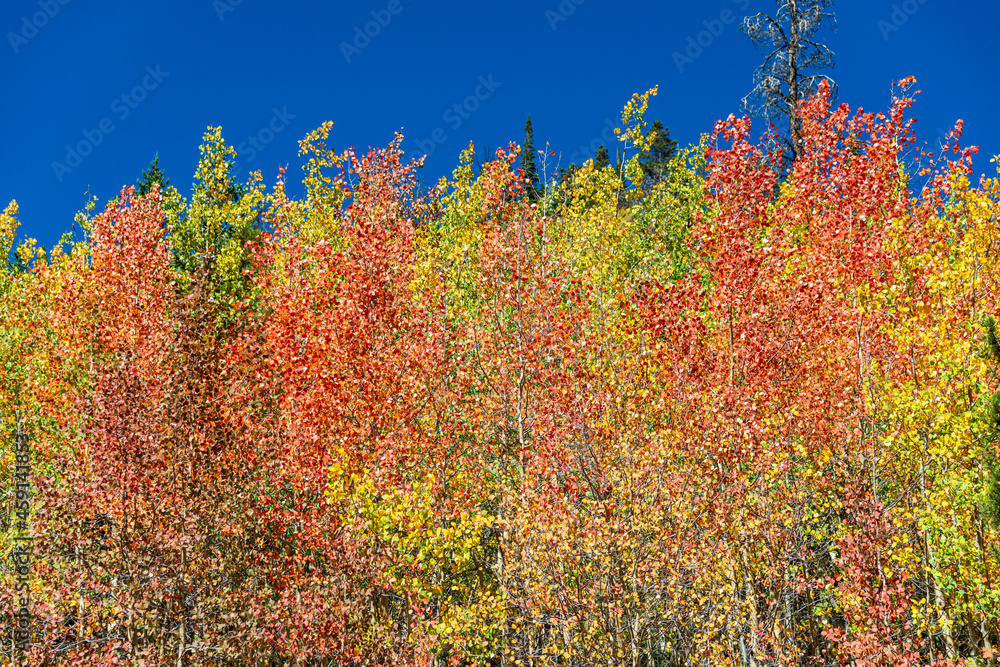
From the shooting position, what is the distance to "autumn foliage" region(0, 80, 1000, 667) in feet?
44.4

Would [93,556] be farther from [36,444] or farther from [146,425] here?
[36,444]

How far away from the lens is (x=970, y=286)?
15.1 meters

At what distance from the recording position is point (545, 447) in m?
15.2

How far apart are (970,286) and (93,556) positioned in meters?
21.1

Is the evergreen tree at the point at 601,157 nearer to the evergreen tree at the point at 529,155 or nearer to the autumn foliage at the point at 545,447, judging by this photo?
the evergreen tree at the point at 529,155

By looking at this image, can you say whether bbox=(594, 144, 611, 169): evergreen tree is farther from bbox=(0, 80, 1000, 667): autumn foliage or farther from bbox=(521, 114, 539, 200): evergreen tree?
bbox=(0, 80, 1000, 667): autumn foliage

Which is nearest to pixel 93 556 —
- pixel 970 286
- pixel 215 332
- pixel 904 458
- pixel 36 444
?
pixel 36 444

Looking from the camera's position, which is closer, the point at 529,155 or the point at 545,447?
the point at 545,447

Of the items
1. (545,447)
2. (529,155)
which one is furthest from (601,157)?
(545,447)

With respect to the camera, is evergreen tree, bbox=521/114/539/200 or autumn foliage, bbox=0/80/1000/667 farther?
evergreen tree, bbox=521/114/539/200

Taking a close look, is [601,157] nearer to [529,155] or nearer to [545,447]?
[529,155]

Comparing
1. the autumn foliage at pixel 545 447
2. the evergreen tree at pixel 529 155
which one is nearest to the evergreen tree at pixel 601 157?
the evergreen tree at pixel 529 155

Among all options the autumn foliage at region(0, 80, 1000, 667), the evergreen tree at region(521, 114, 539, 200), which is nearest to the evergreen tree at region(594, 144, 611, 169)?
the evergreen tree at region(521, 114, 539, 200)

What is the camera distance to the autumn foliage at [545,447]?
13.5 metres
